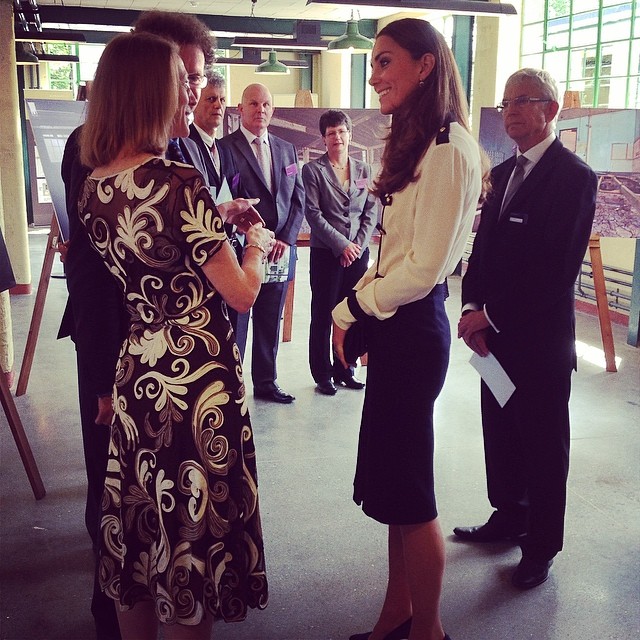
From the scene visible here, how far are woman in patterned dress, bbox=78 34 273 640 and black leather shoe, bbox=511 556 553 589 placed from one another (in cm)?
115

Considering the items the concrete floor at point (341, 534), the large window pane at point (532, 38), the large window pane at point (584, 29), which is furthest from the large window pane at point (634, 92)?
the concrete floor at point (341, 534)

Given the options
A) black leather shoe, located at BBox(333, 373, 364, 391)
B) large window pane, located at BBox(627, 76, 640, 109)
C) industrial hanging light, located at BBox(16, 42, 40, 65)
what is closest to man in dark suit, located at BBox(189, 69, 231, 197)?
black leather shoe, located at BBox(333, 373, 364, 391)

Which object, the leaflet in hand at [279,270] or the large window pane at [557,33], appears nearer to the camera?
the leaflet in hand at [279,270]

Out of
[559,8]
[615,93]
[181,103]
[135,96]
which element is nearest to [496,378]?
[181,103]

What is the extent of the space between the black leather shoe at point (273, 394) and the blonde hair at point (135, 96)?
2.99 metres

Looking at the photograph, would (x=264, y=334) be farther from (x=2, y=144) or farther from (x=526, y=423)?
(x=2, y=144)

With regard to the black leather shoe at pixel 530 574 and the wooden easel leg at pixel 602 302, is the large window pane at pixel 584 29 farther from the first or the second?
the black leather shoe at pixel 530 574

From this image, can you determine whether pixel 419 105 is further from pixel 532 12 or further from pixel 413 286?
Result: pixel 532 12

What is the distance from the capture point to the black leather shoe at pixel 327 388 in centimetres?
460

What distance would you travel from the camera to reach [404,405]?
72.1 inches

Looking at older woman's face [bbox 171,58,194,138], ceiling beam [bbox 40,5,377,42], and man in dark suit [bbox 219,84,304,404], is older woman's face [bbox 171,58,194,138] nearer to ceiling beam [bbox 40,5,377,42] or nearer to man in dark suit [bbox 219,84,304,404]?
man in dark suit [bbox 219,84,304,404]

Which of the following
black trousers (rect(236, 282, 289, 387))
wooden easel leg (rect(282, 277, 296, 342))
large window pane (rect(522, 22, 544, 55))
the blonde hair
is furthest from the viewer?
large window pane (rect(522, 22, 544, 55))

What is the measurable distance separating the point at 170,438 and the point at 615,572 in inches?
70.2

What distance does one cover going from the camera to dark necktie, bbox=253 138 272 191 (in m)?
4.27
